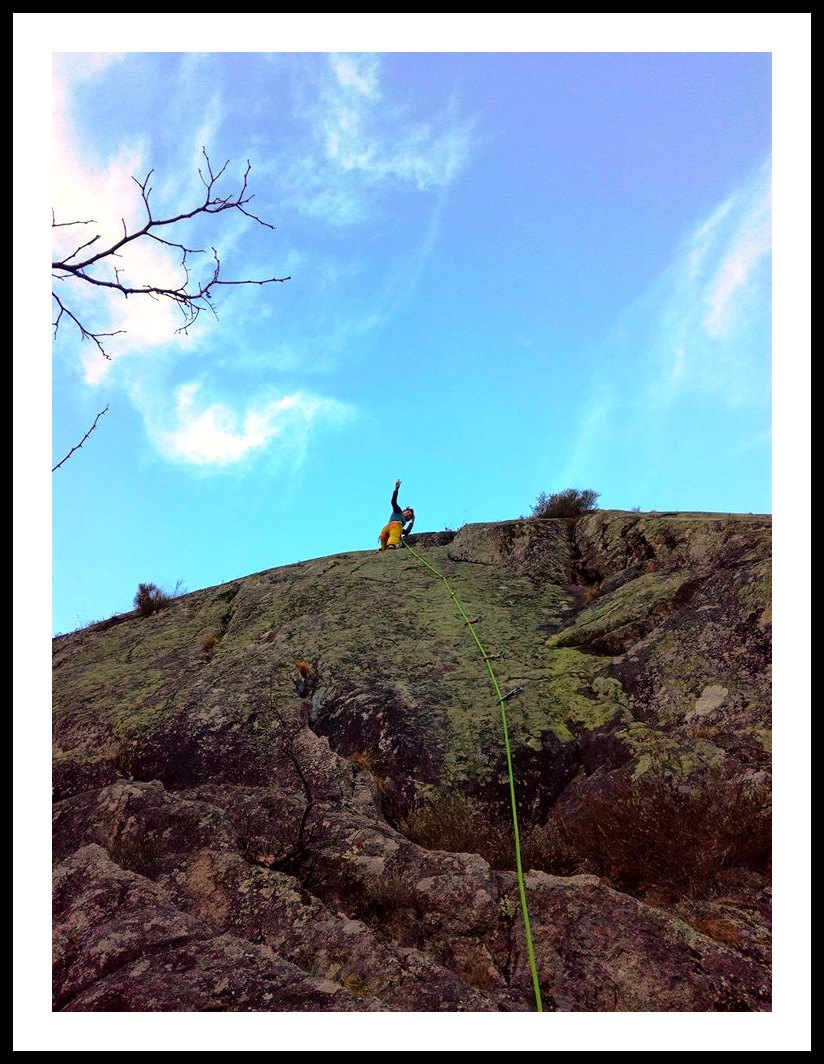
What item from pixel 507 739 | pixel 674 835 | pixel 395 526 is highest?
pixel 395 526

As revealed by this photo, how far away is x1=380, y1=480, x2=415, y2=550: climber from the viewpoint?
1235cm

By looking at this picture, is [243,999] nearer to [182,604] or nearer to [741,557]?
[741,557]

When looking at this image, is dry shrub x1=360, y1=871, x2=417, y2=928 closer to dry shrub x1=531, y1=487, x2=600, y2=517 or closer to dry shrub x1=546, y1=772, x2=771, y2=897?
dry shrub x1=546, y1=772, x2=771, y2=897

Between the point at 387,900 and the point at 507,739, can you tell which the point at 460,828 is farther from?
the point at 387,900

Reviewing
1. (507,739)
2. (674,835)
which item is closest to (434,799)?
(507,739)

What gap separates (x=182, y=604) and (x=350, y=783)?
249 inches

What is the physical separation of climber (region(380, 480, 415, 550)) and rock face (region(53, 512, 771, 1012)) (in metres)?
3.50

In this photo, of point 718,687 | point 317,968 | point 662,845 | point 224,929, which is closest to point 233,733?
point 224,929

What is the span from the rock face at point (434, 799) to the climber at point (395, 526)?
3.50m

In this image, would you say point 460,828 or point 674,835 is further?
point 460,828

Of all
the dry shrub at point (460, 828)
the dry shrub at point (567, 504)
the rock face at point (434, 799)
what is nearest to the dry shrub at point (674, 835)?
the rock face at point (434, 799)

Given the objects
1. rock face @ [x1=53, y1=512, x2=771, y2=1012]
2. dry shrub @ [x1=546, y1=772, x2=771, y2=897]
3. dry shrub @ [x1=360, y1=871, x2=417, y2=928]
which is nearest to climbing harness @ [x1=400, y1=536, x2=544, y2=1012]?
rock face @ [x1=53, y1=512, x2=771, y2=1012]

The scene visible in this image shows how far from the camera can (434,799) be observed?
16.6 feet

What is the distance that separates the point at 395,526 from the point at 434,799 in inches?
312
